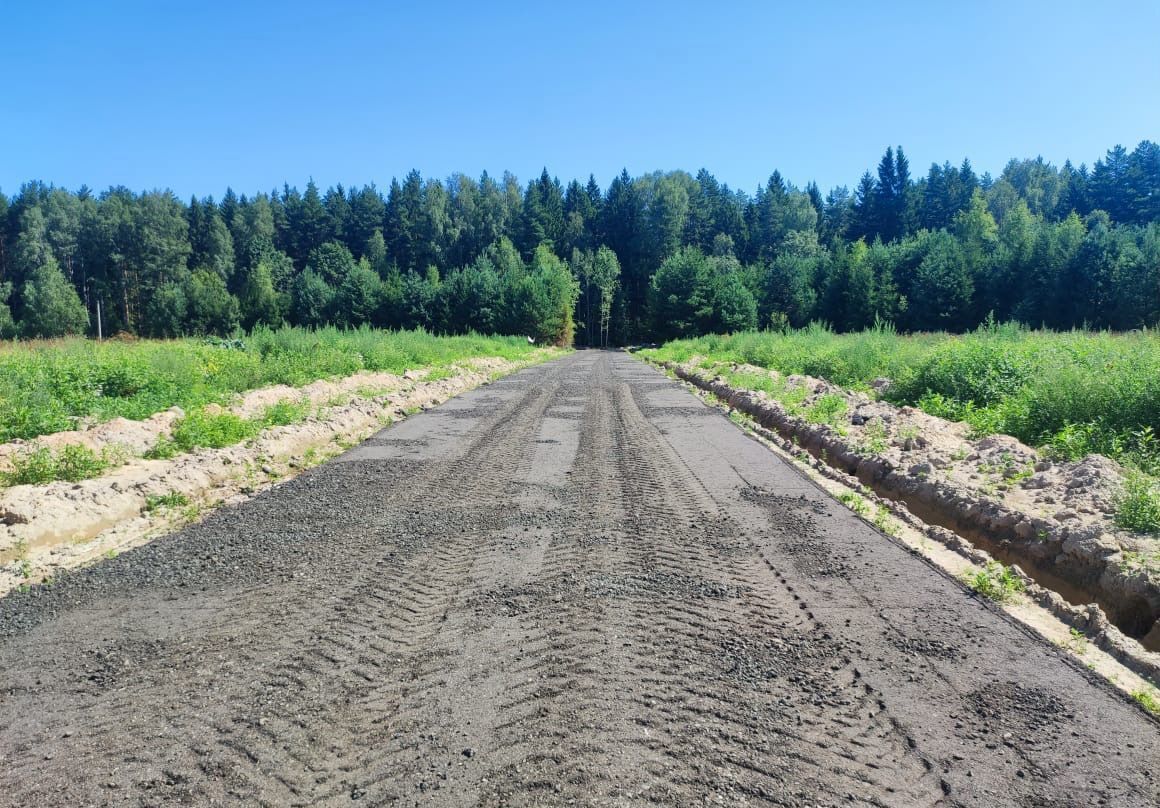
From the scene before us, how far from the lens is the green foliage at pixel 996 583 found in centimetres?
500

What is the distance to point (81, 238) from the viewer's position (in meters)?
83.0

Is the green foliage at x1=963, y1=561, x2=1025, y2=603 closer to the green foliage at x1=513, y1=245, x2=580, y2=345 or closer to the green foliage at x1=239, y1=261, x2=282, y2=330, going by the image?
the green foliage at x1=513, y1=245, x2=580, y2=345

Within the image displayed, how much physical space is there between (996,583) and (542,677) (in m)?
3.87

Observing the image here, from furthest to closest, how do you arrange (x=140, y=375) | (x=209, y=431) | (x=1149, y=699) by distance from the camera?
(x=140, y=375)
(x=209, y=431)
(x=1149, y=699)

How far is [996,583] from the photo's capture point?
5254 mm

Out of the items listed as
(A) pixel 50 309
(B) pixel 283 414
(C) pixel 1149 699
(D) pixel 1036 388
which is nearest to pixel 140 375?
(B) pixel 283 414

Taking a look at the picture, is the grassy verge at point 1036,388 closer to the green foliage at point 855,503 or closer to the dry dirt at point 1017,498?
the dry dirt at point 1017,498

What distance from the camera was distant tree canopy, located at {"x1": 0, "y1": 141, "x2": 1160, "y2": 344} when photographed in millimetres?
59000

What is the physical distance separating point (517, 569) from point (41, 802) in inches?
124

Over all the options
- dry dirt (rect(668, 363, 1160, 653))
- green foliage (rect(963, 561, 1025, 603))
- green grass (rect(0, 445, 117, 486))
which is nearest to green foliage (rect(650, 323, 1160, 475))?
dry dirt (rect(668, 363, 1160, 653))

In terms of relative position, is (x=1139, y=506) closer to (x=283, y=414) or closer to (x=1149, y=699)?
(x=1149, y=699)

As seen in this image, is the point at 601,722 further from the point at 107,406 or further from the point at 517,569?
the point at 107,406

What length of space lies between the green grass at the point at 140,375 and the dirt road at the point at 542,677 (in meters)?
5.52

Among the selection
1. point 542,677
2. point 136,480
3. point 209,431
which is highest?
point 209,431
